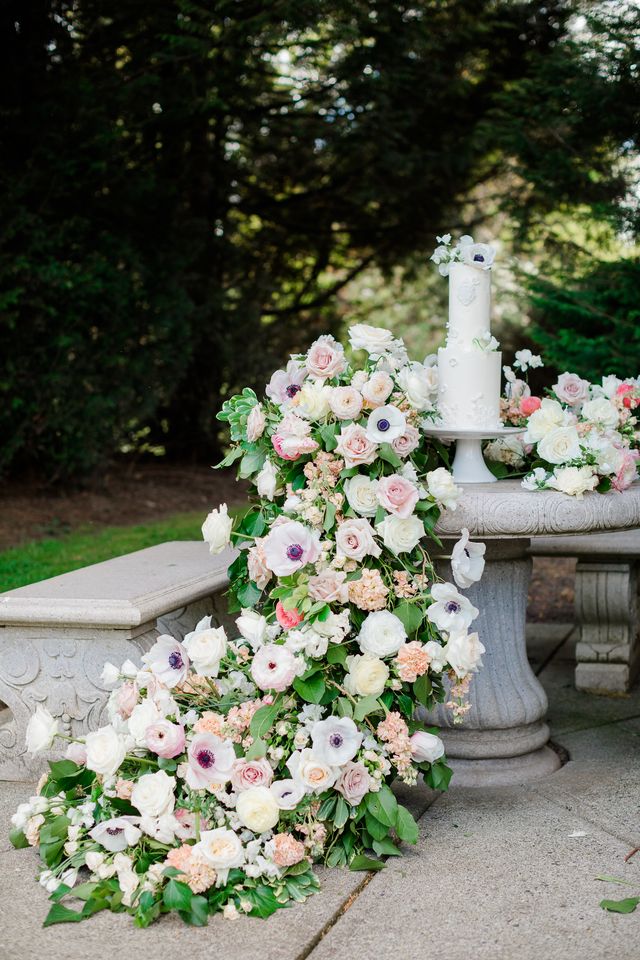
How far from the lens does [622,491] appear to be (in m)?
3.28

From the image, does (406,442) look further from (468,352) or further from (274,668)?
(274,668)

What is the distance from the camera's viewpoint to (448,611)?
115 inches

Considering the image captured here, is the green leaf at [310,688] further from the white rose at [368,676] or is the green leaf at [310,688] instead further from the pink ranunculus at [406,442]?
the pink ranunculus at [406,442]

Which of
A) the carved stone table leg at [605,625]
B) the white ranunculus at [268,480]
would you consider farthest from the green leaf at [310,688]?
the carved stone table leg at [605,625]

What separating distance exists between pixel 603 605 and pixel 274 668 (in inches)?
90.3

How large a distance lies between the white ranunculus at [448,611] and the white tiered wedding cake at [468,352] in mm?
718

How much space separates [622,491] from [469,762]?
1074 mm

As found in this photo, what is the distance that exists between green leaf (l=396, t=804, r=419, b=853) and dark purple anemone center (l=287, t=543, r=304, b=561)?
2.48 feet

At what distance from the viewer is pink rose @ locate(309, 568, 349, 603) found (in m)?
2.83

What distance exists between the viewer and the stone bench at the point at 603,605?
455 centimetres

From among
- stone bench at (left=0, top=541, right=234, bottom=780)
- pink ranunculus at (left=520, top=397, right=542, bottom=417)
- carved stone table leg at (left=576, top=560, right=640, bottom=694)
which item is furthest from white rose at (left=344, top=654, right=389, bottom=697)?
carved stone table leg at (left=576, top=560, right=640, bottom=694)

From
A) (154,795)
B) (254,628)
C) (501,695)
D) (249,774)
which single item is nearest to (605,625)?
(501,695)

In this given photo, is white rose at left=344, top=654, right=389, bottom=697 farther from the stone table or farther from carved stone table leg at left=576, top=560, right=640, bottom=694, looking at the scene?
carved stone table leg at left=576, top=560, right=640, bottom=694

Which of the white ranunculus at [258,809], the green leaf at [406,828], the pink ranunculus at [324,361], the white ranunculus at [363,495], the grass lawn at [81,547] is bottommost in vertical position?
the green leaf at [406,828]
